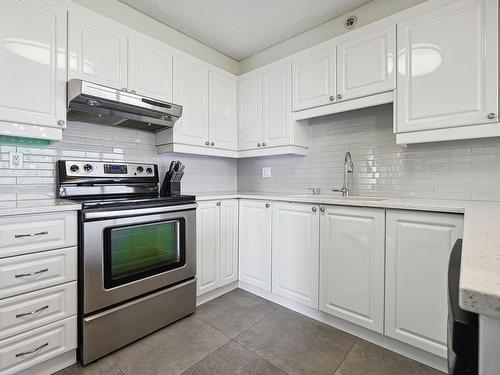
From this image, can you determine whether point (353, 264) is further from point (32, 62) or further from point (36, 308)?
point (32, 62)


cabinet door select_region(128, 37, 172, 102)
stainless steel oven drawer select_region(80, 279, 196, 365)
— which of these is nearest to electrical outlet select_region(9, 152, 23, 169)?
cabinet door select_region(128, 37, 172, 102)

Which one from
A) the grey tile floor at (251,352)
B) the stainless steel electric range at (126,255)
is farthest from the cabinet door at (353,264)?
the stainless steel electric range at (126,255)

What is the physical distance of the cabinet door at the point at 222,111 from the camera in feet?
8.55

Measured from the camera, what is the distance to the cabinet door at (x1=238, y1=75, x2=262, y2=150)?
2.67 m

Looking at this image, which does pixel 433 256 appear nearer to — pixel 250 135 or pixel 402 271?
pixel 402 271

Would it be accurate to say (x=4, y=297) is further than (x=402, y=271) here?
No

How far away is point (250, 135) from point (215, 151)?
41cm

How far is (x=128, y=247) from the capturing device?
5.70 ft

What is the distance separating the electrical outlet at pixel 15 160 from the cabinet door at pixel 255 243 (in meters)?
1.68

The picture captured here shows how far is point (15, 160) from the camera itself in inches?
68.6

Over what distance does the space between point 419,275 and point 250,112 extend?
2037 millimetres

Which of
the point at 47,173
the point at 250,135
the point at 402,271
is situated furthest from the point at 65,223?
the point at 402,271

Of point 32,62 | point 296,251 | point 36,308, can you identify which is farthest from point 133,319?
point 32,62

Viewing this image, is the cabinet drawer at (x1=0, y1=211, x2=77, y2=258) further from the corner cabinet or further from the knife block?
the corner cabinet
